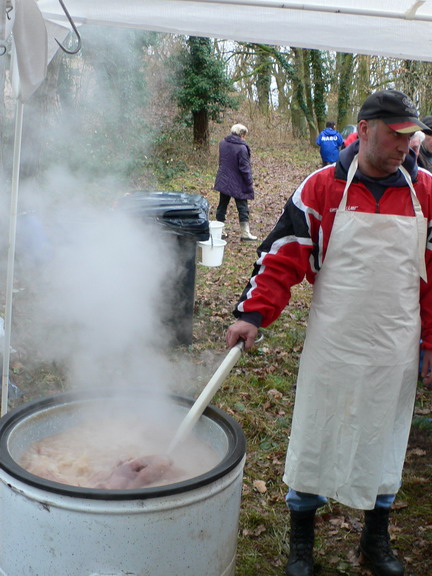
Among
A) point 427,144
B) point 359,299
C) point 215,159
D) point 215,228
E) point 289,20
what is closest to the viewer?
point 359,299

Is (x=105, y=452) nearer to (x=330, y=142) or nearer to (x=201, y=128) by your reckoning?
(x=330, y=142)

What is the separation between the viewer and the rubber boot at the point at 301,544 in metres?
2.83

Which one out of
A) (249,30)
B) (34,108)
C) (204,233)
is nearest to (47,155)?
(34,108)

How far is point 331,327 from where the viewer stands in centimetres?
255

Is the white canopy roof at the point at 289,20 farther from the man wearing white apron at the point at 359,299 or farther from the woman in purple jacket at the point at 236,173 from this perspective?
the woman in purple jacket at the point at 236,173

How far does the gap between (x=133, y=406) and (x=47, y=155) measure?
25.2ft

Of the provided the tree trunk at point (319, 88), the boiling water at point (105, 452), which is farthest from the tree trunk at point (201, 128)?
the boiling water at point (105, 452)

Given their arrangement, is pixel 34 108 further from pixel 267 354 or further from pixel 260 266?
pixel 260 266

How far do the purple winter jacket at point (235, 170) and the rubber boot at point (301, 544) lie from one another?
7954mm

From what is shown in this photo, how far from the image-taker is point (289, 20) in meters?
3.77

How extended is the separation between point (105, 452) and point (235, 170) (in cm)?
838

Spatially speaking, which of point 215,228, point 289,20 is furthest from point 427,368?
point 215,228

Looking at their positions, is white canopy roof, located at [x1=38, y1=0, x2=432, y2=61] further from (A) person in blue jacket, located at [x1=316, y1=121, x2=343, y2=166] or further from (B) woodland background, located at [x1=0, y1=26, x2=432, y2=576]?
(A) person in blue jacket, located at [x1=316, y1=121, x2=343, y2=166]

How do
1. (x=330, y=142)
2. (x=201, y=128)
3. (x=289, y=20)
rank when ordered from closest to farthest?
(x=289, y=20) < (x=330, y=142) < (x=201, y=128)
